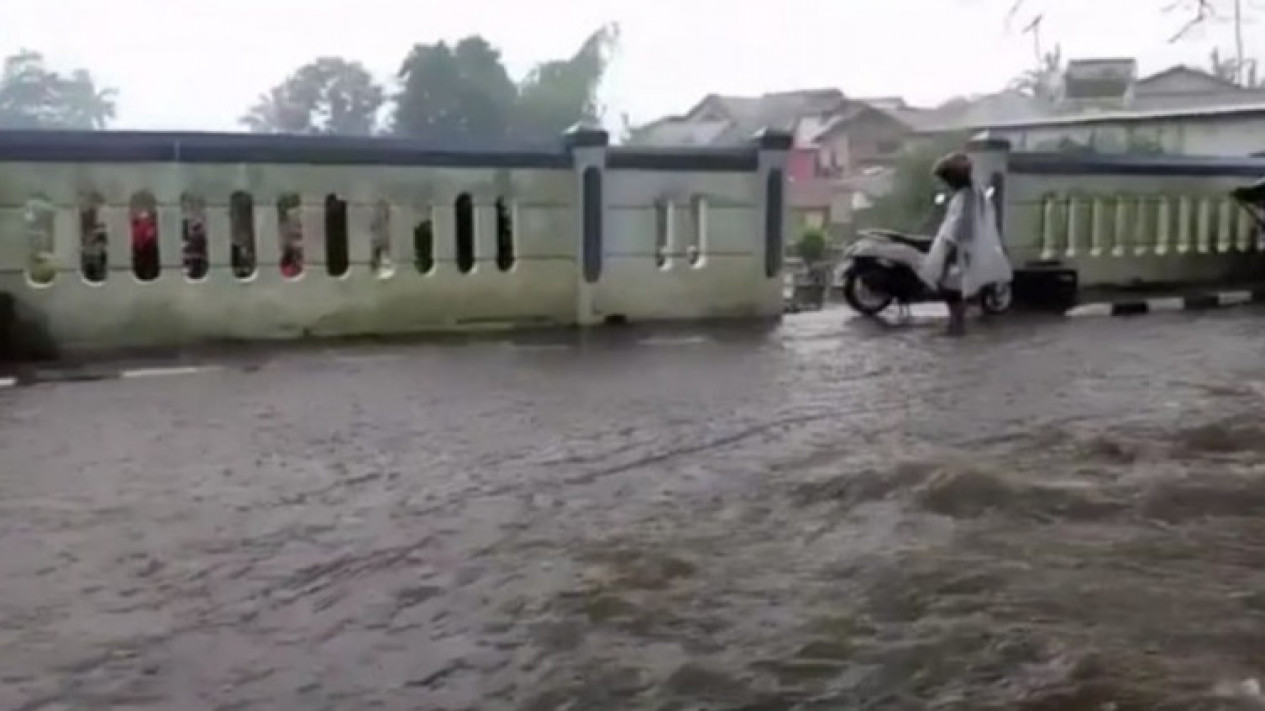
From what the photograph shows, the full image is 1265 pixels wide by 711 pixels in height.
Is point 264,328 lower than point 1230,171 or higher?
lower

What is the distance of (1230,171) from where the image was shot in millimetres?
11695

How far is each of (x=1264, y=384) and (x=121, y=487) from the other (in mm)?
4142

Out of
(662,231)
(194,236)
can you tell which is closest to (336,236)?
(194,236)

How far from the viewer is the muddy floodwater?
249cm

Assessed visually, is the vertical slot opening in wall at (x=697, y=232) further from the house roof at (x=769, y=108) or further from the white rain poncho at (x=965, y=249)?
the white rain poncho at (x=965, y=249)

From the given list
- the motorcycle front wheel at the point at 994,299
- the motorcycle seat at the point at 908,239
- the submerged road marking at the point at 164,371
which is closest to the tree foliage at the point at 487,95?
the motorcycle seat at the point at 908,239

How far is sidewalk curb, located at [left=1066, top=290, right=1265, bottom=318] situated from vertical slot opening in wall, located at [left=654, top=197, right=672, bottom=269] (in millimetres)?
2411

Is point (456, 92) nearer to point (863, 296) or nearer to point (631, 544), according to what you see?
point (863, 296)

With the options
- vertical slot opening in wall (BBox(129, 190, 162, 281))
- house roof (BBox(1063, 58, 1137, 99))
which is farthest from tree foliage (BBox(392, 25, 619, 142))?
house roof (BBox(1063, 58, 1137, 99))

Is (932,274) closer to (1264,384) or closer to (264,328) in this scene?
(1264,384)

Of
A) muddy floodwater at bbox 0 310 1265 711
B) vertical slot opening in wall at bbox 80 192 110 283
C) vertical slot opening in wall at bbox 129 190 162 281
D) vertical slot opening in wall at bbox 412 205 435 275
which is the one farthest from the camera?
vertical slot opening in wall at bbox 412 205 435 275

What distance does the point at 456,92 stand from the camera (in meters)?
9.10

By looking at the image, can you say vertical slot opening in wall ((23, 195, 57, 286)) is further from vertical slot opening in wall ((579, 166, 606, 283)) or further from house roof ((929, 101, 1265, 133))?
house roof ((929, 101, 1265, 133))

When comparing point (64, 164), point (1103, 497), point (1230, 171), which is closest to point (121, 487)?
point (1103, 497)
